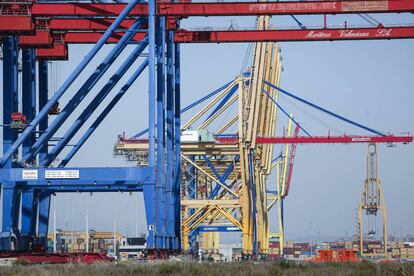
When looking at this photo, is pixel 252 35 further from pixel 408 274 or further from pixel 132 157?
pixel 132 157

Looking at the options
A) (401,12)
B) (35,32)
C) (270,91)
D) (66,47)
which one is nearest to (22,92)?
(66,47)

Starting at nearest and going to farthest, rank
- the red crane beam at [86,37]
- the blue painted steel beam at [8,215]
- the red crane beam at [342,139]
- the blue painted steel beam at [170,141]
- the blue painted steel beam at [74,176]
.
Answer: the blue painted steel beam at [8,215]
the blue painted steel beam at [74,176]
the blue painted steel beam at [170,141]
the red crane beam at [86,37]
the red crane beam at [342,139]

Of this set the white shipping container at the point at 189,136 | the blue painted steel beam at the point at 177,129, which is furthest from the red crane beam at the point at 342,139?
the blue painted steel beam at the point at 177,129

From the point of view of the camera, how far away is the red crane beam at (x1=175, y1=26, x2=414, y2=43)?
138 ft

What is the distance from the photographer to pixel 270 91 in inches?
3098

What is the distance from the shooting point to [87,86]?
4138 centimetres

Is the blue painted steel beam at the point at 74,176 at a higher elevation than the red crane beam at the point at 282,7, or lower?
lower

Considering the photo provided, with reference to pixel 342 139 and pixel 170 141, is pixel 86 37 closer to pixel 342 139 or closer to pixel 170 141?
pixel 170 141

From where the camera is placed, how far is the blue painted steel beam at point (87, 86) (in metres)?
40.6

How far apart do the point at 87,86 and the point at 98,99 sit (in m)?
1.32

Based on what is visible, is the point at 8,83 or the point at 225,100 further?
the point at 225,100

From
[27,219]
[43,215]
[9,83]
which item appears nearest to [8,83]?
[9,83]

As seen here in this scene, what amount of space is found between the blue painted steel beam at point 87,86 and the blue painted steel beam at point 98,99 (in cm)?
82

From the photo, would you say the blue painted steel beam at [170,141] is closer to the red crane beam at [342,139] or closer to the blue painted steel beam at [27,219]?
the blue painted steel beam at [27,219]
